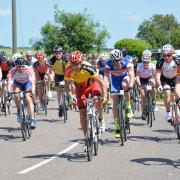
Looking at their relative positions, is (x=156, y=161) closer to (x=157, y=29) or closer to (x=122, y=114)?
(x=122, y=114)

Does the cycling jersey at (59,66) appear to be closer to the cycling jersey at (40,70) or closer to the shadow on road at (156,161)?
the cycling jersey at (40,70)

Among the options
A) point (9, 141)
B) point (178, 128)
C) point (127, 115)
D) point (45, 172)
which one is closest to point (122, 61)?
point (127, 115)

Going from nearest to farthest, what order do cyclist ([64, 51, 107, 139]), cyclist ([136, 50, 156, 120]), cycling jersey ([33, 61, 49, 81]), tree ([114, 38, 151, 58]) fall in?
cyclist ([64, 51, 107, 139]), cyclist ([136, 50, 156, 120]), cycling jersey ([33, 61, 49, 81]), tree ([114, 38, 151, 58])

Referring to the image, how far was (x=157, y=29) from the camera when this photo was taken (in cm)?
8312

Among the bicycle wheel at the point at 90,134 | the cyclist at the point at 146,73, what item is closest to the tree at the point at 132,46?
the cyclist at the point at 146,73

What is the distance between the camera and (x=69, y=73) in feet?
34.4

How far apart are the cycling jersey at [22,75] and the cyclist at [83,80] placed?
2567 millimetres

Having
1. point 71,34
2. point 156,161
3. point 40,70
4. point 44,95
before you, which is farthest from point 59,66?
point 71,34

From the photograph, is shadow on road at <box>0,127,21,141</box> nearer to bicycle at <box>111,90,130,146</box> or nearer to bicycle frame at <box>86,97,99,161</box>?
bicycle at <box>111,90,130,146</box>

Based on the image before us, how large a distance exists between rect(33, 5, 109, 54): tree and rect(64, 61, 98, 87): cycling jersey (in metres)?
28.4

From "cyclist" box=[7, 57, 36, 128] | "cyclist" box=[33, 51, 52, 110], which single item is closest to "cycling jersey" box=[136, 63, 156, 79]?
"cyclist" box=[33, 51, 52, 110]

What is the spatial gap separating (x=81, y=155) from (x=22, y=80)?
3.80m

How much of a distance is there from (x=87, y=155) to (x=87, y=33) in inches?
1164

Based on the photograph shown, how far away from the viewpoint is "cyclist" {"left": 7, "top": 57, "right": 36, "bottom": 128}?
12.7m
